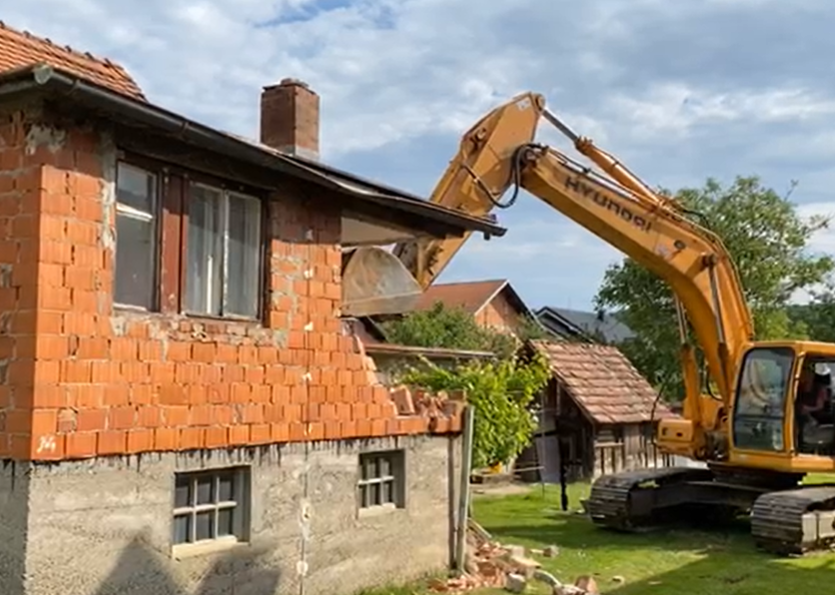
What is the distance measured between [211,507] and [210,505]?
0.8 inches

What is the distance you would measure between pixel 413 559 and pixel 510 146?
7721 mm

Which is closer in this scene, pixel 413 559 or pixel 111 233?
pixel 111 233

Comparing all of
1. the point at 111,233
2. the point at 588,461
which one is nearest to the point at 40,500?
the point at 111,233

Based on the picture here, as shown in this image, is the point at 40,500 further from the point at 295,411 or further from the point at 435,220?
the point at 435,220

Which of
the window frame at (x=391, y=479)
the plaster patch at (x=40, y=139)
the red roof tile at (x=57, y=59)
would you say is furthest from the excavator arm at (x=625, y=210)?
the plaster patch at (x=40, y=139)

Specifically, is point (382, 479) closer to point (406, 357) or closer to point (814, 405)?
point (814, 405)

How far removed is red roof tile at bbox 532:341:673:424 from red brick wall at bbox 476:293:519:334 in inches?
804

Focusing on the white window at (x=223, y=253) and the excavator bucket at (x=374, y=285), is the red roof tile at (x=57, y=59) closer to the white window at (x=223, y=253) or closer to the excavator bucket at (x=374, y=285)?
the white window at (x=223, y=253)

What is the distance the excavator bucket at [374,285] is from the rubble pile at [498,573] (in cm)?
292

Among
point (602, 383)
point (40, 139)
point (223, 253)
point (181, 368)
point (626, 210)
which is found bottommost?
point (181, 368)

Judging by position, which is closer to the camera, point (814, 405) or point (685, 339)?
point (814, 405)

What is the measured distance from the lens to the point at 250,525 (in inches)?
356

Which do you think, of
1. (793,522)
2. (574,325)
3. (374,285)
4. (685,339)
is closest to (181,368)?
(374,285)

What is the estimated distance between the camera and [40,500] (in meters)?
7.12
